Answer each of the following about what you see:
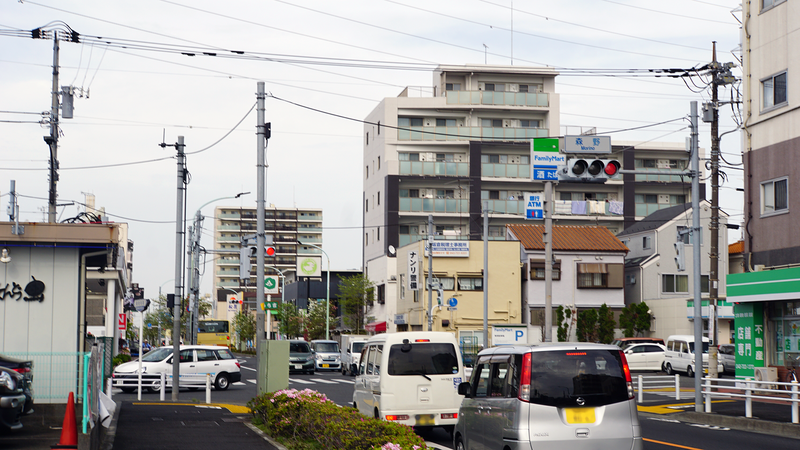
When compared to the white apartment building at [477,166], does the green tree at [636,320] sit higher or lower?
lower

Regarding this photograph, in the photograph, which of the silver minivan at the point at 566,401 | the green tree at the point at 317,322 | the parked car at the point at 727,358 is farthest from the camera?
the green tree at the point at 317,322

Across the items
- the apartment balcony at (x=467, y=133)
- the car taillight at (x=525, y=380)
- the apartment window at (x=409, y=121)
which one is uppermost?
the apartment window at (x=409, y=121)

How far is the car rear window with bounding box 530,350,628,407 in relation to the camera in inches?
365

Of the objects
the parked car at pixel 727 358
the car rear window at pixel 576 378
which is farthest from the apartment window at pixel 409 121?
the car rear window at pixel 576 378

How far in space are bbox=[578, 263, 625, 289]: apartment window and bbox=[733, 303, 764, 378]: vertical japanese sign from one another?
86.4 ft

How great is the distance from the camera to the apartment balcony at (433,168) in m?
61.1

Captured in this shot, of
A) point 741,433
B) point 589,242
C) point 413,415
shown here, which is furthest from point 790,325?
point 589,242

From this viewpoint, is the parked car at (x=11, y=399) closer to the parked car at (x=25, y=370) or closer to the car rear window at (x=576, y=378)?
the parked car at (x=25, y=370)

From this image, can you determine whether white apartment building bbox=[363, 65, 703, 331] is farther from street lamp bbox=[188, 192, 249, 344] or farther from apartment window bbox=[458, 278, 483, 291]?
street lamp bbox=[188, 192, 249, 344]

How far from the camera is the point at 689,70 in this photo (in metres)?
25.0

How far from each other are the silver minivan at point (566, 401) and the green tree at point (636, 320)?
141ft

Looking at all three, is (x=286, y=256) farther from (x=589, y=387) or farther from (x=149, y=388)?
(x=589, y=387)

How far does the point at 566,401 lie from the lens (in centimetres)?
924

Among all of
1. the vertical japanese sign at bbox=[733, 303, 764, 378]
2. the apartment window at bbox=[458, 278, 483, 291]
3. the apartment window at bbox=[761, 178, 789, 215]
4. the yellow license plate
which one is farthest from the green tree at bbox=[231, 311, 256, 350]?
the yellow license plate
